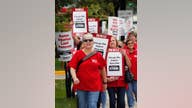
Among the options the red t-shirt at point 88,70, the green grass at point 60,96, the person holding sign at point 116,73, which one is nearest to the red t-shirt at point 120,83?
the person holding sign at point 116,73

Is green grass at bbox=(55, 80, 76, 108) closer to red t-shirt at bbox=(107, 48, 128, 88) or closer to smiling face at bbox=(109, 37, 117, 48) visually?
red t-shirt at bbox=(107, 48, 128, 88)

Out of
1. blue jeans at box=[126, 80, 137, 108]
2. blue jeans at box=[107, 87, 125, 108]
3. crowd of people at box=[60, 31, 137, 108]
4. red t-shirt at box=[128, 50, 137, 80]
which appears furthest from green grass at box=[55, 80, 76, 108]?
red t-shirt at box=[128, 50, 137, 80]

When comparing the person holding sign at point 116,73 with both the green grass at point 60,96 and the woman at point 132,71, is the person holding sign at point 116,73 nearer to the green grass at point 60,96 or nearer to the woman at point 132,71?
the woman at point 132,71

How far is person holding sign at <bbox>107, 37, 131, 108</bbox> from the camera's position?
3758 mm

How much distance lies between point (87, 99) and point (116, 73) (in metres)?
0.41

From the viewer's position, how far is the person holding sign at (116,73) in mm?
3758

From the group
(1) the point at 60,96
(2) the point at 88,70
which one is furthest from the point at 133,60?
(1) the point at 60,96

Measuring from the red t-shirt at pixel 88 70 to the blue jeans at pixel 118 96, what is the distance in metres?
0.16

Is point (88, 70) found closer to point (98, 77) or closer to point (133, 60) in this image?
point (98, 77)
